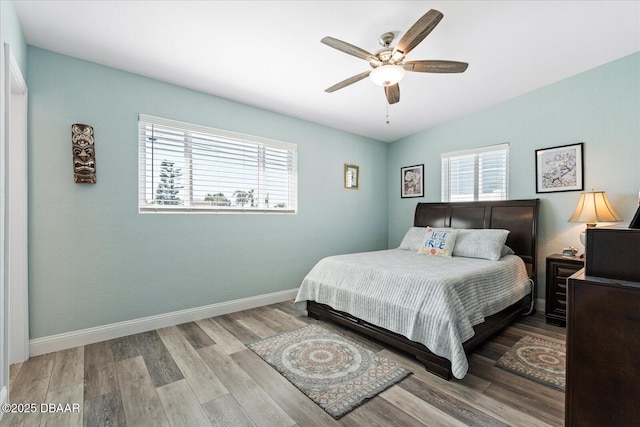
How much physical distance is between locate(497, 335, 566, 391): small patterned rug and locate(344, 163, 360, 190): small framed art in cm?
293

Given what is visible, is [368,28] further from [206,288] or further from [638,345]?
[206,288]

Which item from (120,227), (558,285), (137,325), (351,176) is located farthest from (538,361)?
(120,227)

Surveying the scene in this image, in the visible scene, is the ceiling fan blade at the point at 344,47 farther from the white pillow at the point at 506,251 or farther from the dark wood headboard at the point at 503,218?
the dark wood headboard at the point at 503,218

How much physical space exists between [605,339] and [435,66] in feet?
6.53

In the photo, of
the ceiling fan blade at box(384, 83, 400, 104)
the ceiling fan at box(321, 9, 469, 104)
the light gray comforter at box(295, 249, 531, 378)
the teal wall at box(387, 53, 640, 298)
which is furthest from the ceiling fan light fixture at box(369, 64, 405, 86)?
the teal wall at box(387, 53, 640, 298)

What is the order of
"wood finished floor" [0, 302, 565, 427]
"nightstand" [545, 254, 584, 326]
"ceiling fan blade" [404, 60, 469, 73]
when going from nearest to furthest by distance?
1. "wood finished floor" [0, 302, 565, 427]
2. "ceiling fan blade" [404, 60, 469, 73]
3. "nightstand" [545, 254, 584, 326]

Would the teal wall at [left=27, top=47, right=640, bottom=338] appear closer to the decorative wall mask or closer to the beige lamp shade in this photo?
the decorative wall mask

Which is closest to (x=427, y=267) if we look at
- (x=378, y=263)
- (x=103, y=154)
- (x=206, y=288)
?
(x=378, y=263)

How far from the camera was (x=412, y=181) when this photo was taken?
4.87 m

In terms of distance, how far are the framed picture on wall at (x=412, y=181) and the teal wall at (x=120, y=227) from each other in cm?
205

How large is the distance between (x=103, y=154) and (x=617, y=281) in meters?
3.50

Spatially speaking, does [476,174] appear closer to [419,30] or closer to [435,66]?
[435,66]

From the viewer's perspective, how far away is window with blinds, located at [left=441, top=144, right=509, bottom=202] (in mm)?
3852

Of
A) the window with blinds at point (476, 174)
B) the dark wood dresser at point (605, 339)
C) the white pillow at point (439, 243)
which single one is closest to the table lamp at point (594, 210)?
the window with blinds at point (476, 174)
